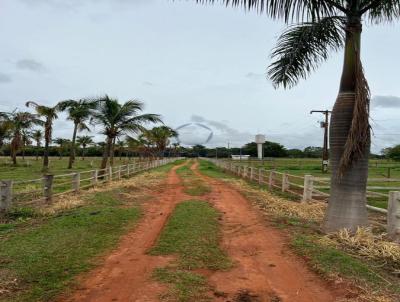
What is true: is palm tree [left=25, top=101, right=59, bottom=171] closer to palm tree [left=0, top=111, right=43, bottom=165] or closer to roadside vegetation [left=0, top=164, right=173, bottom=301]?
palm tree [left=0, top=111, right=43, bottom=165]

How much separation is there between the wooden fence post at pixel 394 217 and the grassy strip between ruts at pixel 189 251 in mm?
3073

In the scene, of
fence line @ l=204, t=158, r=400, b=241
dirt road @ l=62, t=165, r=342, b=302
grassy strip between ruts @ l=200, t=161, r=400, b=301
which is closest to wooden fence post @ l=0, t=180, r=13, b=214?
dirt road @ l=62, t=165, r=342, b=302

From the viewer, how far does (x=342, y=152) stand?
7.34 m

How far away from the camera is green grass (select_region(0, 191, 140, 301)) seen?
4.84 m

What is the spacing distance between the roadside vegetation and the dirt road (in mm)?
335

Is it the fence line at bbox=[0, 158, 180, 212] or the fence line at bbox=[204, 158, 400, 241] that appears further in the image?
the fence line at bbox=[0, 158, 180, 212]

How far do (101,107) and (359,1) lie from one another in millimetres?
15580

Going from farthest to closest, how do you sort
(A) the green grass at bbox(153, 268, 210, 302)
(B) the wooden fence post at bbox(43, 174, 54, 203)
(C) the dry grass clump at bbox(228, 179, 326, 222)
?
(B) the wooden fence post at bbox(43, 174, 54, 203) < (C) the dry grass clump at bbox(228, 179, 326, 222) < (A) the green grass at bbox(153, 268, 210, 302)

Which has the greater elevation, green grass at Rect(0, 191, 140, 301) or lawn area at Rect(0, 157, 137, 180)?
lawn area at Rect(0, 157, 137, 180)

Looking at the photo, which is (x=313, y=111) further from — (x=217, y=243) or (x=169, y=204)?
(x=217, y=243)

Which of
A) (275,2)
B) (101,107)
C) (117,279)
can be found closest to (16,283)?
(117,279)

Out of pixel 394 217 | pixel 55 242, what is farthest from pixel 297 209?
pixel 55 242

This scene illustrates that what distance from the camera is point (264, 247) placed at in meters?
6.91

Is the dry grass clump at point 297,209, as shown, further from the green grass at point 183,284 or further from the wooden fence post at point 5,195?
the wooden fence post at point 5,195
